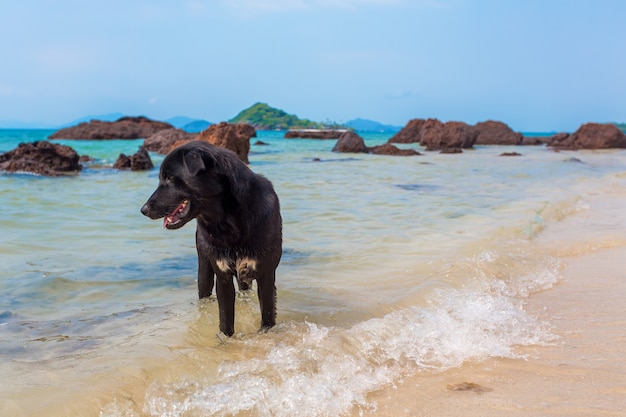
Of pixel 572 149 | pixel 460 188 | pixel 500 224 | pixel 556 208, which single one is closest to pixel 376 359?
pixel 500 224

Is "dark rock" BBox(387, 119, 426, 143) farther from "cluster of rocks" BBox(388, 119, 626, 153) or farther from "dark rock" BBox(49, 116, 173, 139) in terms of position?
"dark rock" BBox(49, 116, 173, 139)

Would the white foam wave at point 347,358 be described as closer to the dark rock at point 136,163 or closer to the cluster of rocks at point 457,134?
the dark rock at point 136,163

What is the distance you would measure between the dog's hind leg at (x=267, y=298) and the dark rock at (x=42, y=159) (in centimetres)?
1556

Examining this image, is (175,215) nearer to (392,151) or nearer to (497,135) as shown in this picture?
(392,151)

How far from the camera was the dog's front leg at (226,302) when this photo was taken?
4.34 m

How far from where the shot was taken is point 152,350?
162 inches

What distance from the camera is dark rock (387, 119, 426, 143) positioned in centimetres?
5862

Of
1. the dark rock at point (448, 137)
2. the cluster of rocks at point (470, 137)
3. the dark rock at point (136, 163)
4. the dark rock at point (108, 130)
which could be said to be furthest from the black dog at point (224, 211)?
the dark rock at point (108, 130)

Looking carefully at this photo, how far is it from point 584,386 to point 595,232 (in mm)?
6368

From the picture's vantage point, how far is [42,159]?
19.0 meters

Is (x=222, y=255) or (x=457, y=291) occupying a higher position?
(x=222, y=255)

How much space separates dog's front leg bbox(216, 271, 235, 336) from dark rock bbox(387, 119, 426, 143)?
55.5 meters

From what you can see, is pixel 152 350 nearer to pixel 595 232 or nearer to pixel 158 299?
pixel 158 299

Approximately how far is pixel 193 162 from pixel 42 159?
1737 centimetres
